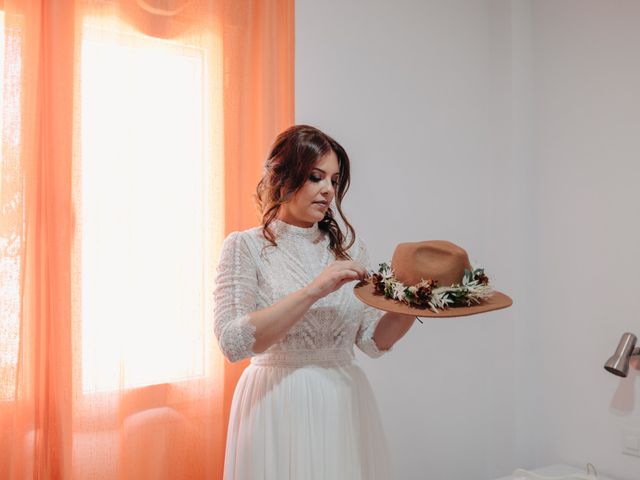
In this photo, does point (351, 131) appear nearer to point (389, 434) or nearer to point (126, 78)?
point (126, 78)

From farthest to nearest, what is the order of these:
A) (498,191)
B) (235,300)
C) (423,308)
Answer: (498,191)
(235,300)
(423,308)

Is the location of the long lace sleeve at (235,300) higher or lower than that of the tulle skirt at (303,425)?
higher

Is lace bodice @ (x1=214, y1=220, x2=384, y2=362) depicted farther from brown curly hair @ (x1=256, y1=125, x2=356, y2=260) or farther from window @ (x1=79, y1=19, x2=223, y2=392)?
window @ (x1=79, y1=19, x2=223, y2=392)

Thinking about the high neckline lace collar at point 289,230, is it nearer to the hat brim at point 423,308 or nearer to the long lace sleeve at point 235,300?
the long lace sleeve at point 235,300

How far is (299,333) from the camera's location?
4.84 ft

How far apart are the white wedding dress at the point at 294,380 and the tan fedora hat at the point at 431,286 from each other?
16 centimetres

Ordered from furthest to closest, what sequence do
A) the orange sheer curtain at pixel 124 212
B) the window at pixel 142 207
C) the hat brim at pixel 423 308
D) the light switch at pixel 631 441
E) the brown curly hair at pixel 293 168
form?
1. the light switch at pixel 631 441
2. the window at pixel 142 207
3. the orange sheer curtain at pixel 124 212
4. the brown curly hair at pixel 293 168
5. the hat brim at pixel 423 308

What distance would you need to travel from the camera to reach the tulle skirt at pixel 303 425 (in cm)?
142

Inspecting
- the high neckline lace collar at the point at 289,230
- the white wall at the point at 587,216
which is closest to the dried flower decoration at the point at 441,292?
the high neckline lace collar at the point at 289,230

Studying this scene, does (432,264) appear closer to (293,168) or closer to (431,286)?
(431,286)

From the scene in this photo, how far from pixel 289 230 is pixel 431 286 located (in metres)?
0.42

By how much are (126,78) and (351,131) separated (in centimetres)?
84

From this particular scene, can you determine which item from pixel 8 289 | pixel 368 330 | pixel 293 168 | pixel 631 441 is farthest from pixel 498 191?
pixel 8 289

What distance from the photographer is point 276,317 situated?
135 cm
